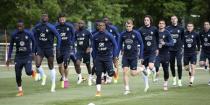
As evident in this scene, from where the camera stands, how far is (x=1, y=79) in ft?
92.4

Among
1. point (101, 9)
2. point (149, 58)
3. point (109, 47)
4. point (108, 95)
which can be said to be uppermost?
point (101, 9)

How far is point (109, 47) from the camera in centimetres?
1992

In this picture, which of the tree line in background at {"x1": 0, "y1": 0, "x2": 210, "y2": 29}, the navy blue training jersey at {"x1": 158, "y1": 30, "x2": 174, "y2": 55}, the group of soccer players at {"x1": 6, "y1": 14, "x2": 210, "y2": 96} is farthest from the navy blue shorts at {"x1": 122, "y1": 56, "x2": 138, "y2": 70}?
the tree line in background at {"x1": 0, "y1": 0, "x2": 210, "y2": 29}

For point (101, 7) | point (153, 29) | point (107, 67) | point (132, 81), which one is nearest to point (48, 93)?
point (107, 67)

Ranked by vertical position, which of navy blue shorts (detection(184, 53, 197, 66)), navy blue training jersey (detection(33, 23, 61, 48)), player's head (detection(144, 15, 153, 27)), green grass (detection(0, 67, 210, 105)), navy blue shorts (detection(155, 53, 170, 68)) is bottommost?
green grass (detection(0, 67, 210, 105))

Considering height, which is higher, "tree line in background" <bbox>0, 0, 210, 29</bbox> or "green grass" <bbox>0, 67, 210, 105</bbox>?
"tree line in background" <bbox>0, 0, 210, 29</bbox>

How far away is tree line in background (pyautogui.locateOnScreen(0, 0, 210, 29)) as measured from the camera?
42625mm

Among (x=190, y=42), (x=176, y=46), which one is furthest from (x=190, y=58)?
(x=176, y=46)

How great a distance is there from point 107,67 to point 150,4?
36989 mm

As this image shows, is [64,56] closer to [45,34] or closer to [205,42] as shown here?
[45,34]

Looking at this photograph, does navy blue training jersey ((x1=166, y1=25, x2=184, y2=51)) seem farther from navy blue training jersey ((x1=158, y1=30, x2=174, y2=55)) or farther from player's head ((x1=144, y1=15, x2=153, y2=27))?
player's head ((x1=144, y1=15, x2=153, y2=27))

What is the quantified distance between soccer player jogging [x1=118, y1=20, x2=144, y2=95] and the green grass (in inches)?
26.8

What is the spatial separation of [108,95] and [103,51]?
1334mm

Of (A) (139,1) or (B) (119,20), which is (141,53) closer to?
(B) (119,20)
